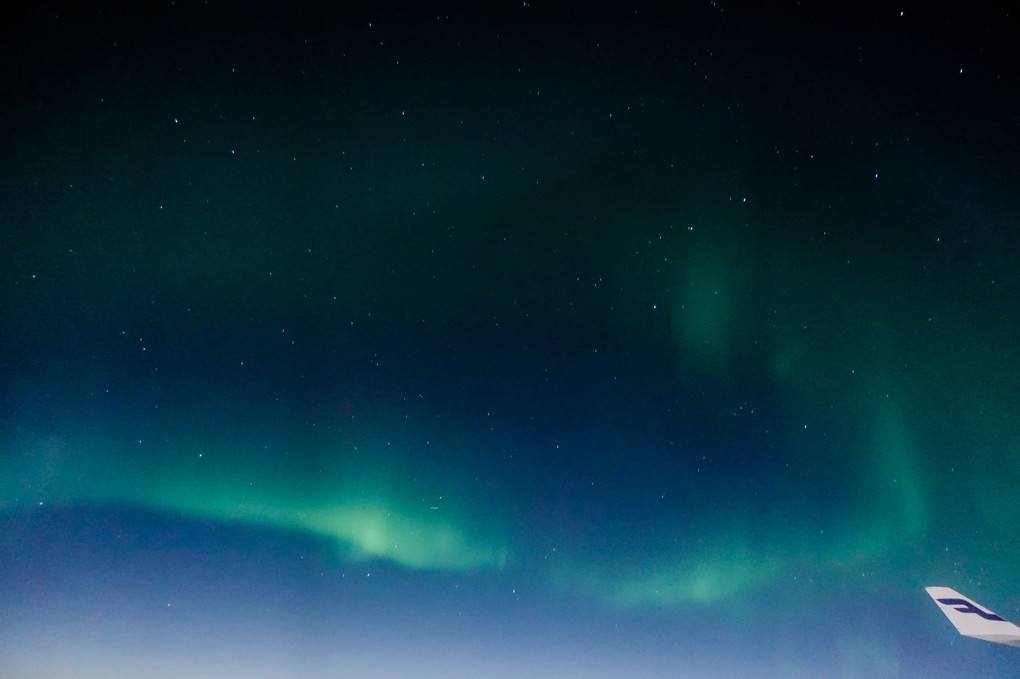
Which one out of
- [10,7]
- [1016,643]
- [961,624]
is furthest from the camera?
[1016,643]

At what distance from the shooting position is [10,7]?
2.11 metres

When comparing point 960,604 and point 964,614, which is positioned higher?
point 960,604

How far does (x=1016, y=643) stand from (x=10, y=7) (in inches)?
698

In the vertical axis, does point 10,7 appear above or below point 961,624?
above

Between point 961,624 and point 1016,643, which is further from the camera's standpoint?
point 1016,643

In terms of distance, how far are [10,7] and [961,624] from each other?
610 inches

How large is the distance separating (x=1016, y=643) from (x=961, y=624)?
89.8 inches

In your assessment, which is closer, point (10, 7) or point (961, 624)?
point (10, 7)

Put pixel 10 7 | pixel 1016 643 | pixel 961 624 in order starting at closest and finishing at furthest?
pixel 10 7
pixel 961 624
pixel 1016 643

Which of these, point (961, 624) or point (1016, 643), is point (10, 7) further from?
point (1016, 643)

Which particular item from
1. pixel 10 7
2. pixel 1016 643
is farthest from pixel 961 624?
pixel 10 7

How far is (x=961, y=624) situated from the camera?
9141 mm

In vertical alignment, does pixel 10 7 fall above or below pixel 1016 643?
above
